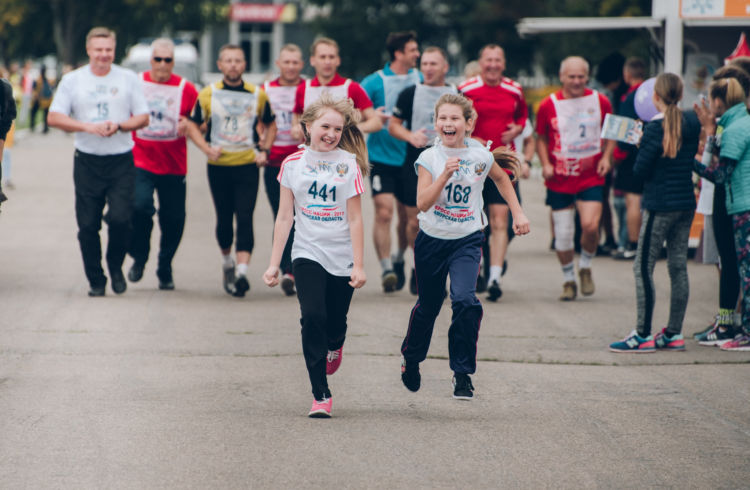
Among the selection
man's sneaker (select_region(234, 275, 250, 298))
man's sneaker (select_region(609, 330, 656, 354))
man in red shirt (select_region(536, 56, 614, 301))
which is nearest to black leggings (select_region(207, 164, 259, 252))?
man's sneaker (select_region(234, 275, 250, 298))

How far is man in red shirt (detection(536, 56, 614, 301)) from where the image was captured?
10586mm

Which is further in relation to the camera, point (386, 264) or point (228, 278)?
point (386, 264)

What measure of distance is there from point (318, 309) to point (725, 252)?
3.60m

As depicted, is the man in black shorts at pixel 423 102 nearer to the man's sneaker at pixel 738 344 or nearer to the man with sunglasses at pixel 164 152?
the man with sunglasses at pixel 164 152

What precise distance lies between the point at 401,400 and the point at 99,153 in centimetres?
438

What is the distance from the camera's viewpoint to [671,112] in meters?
8.33

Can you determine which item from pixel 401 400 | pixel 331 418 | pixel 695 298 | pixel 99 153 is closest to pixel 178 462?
pixel 331 418

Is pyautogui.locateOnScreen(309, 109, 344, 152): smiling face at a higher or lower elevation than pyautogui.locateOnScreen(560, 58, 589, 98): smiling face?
lower

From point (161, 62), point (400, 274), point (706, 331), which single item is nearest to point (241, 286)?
point (400, 274)

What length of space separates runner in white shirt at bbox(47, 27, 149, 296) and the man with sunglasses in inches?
14.0

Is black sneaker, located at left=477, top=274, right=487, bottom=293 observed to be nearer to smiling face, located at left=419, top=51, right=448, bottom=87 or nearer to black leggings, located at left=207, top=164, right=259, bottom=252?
smiling face, located at left=419, top=51, right=448, bottom=87

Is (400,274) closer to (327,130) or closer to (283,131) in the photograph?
(283,131)

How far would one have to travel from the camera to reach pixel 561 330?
30.7 ft

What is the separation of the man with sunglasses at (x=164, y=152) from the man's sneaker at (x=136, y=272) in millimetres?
20
